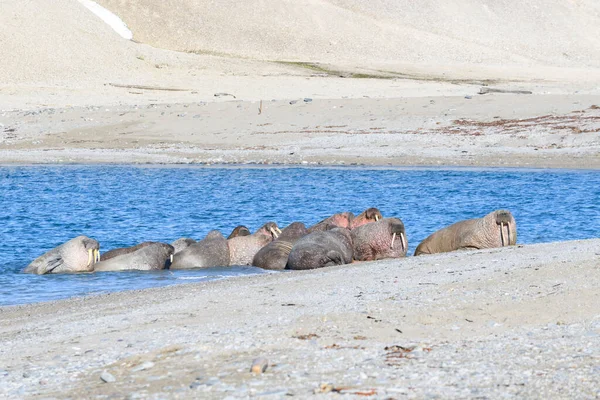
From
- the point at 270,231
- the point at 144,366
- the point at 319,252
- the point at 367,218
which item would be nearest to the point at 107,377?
the point at 144,366

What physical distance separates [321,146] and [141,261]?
Answer: 15.5m

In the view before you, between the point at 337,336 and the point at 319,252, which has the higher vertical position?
the point at 337,336

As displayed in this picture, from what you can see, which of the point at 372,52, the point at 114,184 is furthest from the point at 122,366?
the point at 372,52

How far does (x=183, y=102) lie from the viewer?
3784cm

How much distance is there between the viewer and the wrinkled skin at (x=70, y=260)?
1313 cm

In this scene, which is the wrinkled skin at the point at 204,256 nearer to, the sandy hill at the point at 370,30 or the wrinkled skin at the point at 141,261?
the wrinkled skin at the point at 141,261

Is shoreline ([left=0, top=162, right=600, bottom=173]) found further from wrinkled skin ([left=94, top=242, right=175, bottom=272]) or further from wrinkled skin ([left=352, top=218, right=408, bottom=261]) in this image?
wrinkled skin ([left=94, top=242, right=175, bottom=272])

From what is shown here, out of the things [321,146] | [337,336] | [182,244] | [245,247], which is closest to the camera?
[337,336]

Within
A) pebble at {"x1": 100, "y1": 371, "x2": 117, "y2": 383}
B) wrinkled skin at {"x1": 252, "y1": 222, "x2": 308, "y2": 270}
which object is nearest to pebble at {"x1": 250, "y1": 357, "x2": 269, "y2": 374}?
pebble at {"x1": 100, "y1": 371, "x2": 117, "y2": 383}

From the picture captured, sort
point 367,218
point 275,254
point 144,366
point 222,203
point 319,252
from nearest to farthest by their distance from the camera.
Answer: point 144,366
point 319,252
point 275,254
point 367,218
point 222,203

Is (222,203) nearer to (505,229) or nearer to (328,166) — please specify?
(328,166)

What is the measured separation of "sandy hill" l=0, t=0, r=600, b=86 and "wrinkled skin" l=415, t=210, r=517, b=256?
111ft

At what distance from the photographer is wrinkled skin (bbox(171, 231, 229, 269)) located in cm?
1344

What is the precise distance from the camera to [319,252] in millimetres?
12805
